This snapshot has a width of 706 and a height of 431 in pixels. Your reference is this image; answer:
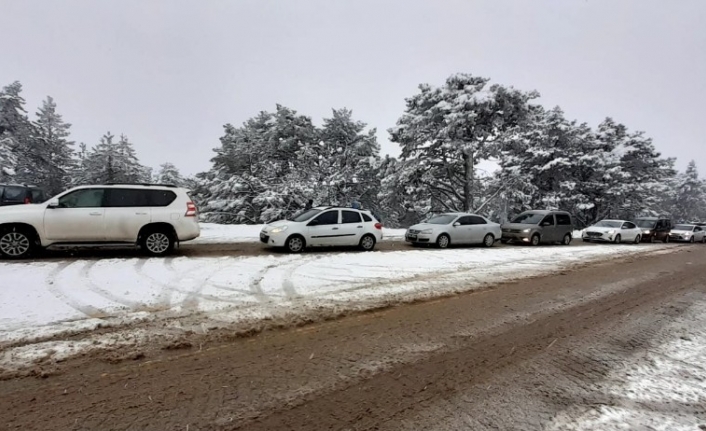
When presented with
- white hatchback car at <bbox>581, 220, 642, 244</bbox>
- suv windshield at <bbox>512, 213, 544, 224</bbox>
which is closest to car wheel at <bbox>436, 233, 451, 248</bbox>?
suv windshield at <bbox>512, 213, 544, 224</bbox>

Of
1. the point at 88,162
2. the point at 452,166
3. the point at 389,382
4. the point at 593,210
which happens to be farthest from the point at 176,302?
the point at 88,162

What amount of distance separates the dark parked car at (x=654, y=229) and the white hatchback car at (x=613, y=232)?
1718 millimetres

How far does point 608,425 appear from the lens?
110 inches

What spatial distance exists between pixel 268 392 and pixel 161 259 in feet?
23.2

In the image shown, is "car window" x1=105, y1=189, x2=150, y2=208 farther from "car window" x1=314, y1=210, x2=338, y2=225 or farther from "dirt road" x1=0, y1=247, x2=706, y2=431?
"dirt road" x1=0, y1=247, x2=706, y2=431

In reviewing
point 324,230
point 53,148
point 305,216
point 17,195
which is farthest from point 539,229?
point 53,148

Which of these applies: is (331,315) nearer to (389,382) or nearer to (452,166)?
(389,382)

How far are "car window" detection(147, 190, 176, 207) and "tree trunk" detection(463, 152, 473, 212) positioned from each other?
20263mm

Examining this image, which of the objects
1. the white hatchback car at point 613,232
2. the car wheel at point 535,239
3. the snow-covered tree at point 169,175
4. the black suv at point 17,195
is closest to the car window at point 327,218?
the black suv at point 17,195

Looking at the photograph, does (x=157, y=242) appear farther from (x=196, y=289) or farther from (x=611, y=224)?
(x=611, y=224)

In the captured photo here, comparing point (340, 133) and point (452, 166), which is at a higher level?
point (340, 133)

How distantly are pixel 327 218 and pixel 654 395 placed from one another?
959 cm

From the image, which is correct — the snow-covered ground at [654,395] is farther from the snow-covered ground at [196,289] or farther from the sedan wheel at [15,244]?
the sedan wheel at [15,244]

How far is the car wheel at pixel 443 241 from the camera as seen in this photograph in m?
14.4
